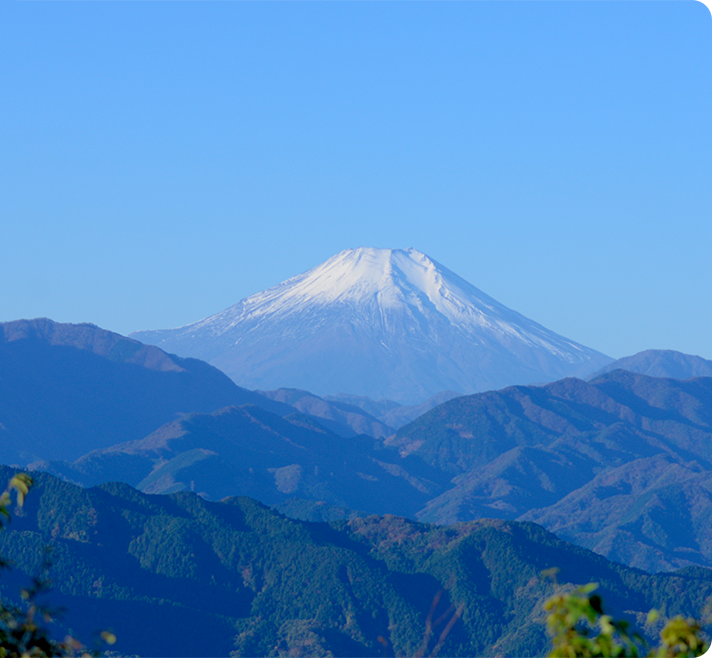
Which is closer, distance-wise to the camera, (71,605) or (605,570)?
(71,605)


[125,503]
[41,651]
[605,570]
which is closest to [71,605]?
[125,503]

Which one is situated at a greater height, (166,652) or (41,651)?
(41,651)

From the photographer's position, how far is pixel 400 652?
88.9 metres

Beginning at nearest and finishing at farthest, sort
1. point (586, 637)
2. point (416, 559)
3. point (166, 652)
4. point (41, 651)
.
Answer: point (586, 637), point (41, 651), point (166, 652), point (416, 559)

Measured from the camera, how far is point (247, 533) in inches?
4264

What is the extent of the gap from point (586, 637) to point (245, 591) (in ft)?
301

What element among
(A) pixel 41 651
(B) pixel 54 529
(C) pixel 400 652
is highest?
(A) pixel 41 651

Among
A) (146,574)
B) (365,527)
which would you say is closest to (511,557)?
(365,527)

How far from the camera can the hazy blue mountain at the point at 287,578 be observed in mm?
88312

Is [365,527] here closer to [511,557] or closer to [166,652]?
[511,557]

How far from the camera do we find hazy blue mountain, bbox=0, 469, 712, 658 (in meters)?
88.3

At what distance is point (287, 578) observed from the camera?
101 meters

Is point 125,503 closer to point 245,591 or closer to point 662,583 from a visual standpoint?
point 245,591

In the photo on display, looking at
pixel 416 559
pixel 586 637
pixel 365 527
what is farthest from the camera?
pixel 365 527
